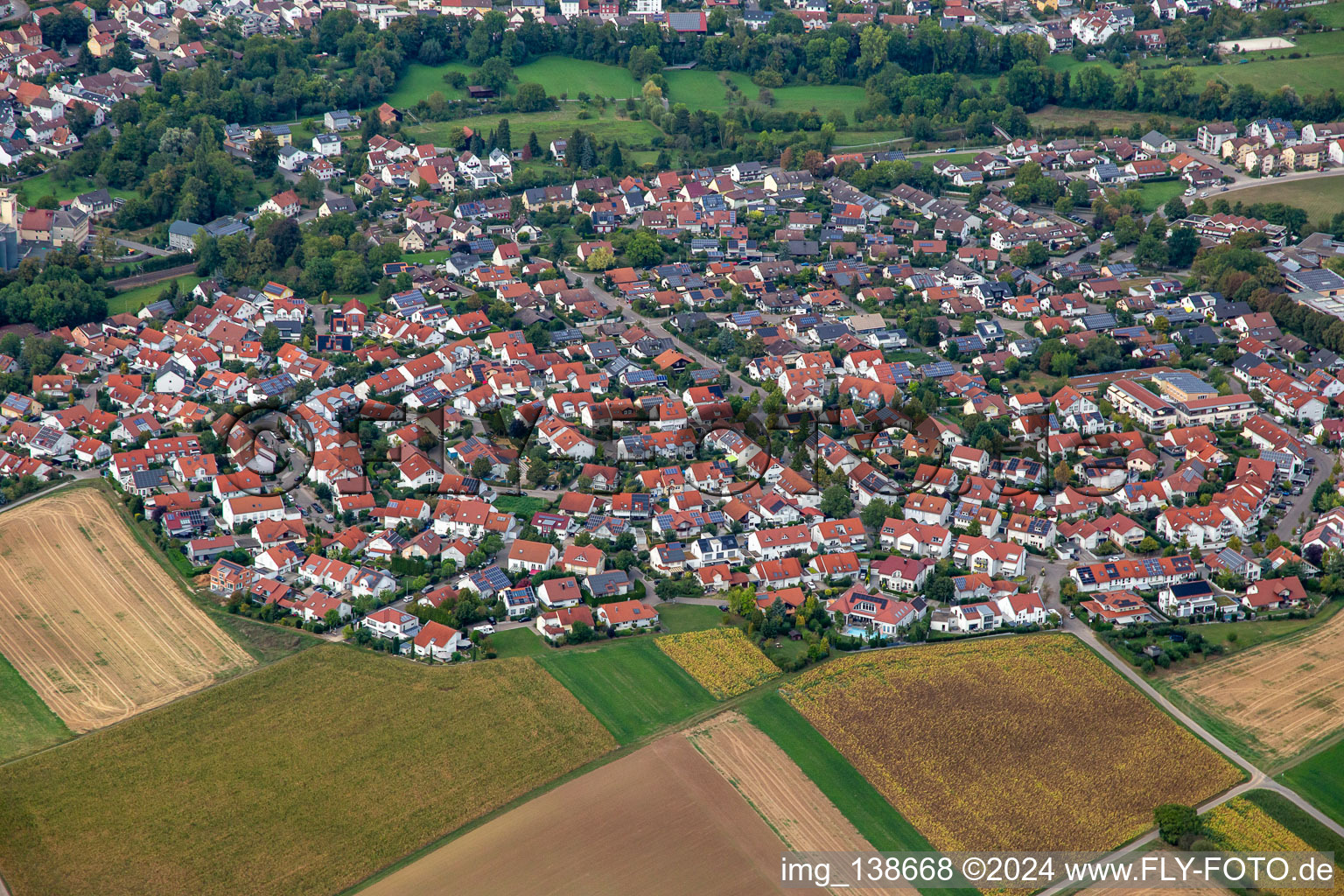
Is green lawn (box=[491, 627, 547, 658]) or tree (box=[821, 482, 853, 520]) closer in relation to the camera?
green lawn (box=[491, 627, 547, 658])

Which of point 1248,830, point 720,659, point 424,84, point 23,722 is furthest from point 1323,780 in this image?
point 424,84

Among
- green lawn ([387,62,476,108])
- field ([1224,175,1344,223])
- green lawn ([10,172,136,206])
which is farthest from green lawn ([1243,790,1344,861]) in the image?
green lawn ([387,62,476,108])

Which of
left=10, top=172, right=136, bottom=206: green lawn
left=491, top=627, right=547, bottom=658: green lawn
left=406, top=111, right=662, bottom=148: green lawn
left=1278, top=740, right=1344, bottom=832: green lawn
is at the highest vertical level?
left=406, top=111, right=662, bottom=148: green lawn

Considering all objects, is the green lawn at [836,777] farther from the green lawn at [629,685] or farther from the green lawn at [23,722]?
the green lawn at [23,722]

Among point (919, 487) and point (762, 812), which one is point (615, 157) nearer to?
point (919, 487)

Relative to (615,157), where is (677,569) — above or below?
below

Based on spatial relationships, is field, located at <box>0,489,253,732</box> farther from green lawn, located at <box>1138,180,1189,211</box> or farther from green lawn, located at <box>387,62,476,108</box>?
green lawn, located at <box>1138,180,1189,211</box>

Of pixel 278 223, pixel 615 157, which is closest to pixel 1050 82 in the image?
pixel 615 157
